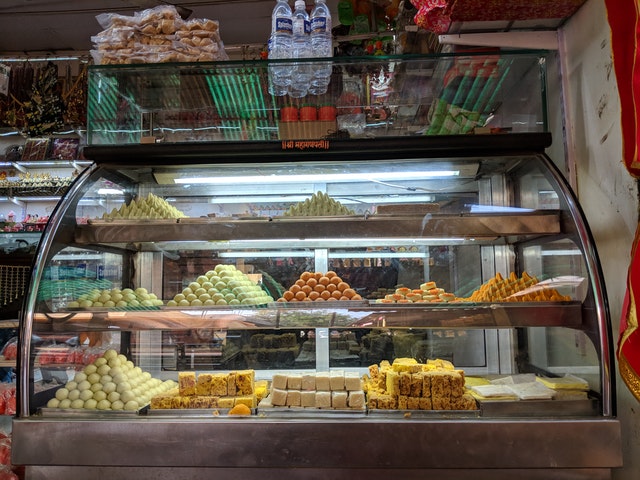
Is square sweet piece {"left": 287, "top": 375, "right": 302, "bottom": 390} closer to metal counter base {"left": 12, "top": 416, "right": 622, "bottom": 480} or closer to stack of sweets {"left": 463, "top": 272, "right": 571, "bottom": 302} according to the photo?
metal counter base {"left": 12, "top": 416, "right": 622, "bottom": 480}

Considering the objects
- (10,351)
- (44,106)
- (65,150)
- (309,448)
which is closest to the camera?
(309,448)

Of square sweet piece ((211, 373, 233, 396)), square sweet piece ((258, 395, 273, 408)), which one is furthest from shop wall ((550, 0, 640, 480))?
square sweet piece ((211, 373, 233, 396))

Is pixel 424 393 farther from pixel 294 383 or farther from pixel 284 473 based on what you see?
pixel 284 473

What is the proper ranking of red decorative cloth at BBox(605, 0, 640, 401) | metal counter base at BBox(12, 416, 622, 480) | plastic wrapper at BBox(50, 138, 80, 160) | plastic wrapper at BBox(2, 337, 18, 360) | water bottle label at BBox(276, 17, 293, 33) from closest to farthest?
red decorative cloth at BBox(605, 0, 640, 401) → metal counter base at BBox(12, 416, 622, 480) → water bottle label at BBox(276, 17, 293, 33) → plastic wrapper at BBox(2, 337, 18, 360) → plastic wrapper at BBox(50, 138, 80, 160)

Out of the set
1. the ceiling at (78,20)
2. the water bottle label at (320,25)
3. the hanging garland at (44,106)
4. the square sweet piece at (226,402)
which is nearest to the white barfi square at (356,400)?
the square sweet piece at (226,402)

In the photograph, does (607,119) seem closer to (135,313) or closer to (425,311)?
(425,311)

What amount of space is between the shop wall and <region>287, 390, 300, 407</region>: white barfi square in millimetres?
1585

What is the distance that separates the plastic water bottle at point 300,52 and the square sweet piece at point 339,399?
1618mm

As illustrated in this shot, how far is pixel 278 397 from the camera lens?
2533 mm

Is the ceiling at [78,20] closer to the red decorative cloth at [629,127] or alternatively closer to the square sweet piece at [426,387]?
the red decorative cloth at [629,127]

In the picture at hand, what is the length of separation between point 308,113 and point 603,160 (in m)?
1.54

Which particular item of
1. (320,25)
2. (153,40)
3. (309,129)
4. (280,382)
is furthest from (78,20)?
(280,382)

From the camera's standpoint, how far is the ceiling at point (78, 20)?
Result: 5.17 m

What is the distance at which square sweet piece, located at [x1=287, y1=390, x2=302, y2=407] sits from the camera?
2.50 metres
